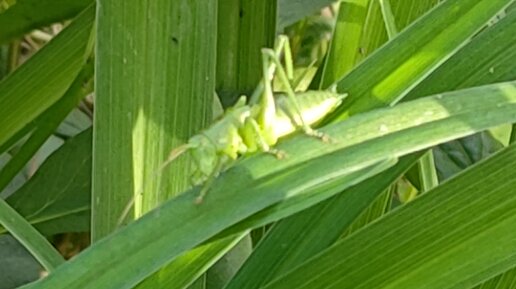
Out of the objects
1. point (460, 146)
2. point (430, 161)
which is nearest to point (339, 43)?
point (430, 161)

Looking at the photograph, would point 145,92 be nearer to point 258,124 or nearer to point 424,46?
point 258,124

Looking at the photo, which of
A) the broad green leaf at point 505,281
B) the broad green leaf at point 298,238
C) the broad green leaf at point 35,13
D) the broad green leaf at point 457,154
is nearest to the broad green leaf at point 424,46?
the broad green leaf at point 298,238

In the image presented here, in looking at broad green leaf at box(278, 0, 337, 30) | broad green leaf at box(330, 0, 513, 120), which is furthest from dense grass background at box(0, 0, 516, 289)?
broad green leaf at box(278, 0, 337, 30)

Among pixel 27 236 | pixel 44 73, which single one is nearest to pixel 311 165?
pixel 27 236

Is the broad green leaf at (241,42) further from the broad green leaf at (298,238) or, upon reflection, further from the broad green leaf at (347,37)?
the broad green leaf at (298,238)

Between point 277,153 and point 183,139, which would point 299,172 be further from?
point 183,139

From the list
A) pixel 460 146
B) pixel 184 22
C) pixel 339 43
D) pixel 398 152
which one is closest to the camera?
pixel 398 152

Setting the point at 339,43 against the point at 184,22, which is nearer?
the point at 184,22
